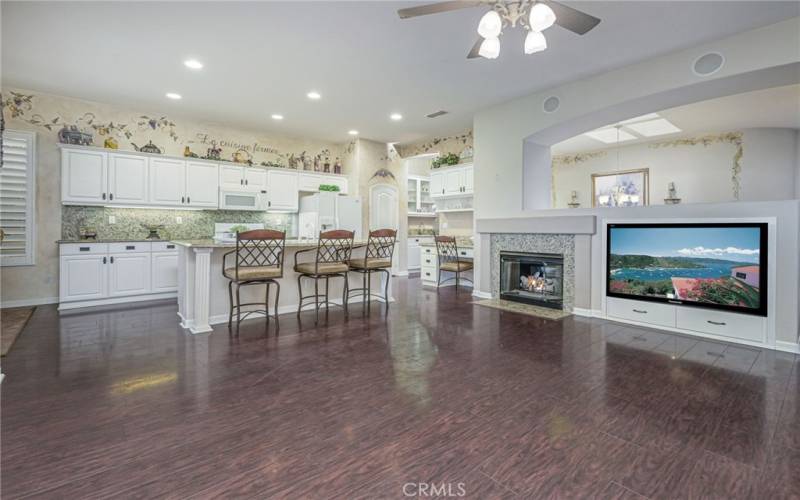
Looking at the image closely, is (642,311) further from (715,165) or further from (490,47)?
(715,165)

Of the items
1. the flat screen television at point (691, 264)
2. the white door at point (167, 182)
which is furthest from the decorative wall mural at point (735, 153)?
the white door at point (167, 182)

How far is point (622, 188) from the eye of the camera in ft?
25.1

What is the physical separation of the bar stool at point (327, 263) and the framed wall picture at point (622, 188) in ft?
18.5

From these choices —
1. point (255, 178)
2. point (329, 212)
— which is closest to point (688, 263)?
point (329, 212)

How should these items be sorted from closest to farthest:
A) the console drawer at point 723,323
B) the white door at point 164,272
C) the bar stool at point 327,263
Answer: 1. the console drawer at point 723,323
2. the bar stool at point 327,263
3. the white door at point 164,272

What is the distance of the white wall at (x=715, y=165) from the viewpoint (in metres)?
6.25

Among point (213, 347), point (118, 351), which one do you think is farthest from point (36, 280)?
point (213, 347)

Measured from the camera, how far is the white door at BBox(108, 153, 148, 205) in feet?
17.8

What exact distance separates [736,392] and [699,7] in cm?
304

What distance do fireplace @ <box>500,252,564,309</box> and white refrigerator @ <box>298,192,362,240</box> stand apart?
3.30m

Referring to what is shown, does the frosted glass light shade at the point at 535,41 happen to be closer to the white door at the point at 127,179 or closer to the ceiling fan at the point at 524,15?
the ceiling fan at the point at 524,15

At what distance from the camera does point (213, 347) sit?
3.36 meters

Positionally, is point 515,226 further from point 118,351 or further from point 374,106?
point 118,351

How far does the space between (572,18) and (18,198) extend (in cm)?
680
